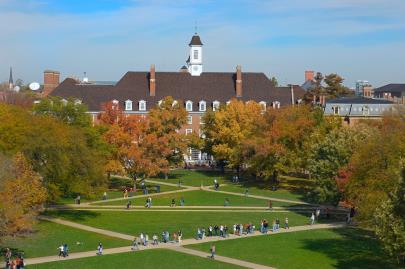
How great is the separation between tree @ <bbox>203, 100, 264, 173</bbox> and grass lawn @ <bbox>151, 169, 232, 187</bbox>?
2058 millimetres

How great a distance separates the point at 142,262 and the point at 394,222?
1412cm

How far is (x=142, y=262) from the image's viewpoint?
37438mm

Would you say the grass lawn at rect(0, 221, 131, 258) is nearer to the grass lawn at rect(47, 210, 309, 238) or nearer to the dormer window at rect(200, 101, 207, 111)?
the grass lawn at rect(47, 210, 309, 238)

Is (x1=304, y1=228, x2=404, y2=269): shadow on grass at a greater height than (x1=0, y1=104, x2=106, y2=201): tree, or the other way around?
(x1=0, y1=104, x2=106, y2=201): tree

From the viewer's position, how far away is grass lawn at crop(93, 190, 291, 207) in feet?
195

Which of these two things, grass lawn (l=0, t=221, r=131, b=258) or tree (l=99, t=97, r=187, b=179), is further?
tree (l=99, t=97, r=187, b=179)

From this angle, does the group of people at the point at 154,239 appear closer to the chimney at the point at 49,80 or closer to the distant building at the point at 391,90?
the chimney at the point at 49,80

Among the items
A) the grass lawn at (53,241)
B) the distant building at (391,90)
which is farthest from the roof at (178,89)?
the distant building at (391,90)

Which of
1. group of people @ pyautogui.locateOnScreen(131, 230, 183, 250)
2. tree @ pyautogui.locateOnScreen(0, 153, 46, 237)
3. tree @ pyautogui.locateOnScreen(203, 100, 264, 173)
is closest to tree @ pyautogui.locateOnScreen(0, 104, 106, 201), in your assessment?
tree @ pyautogui.locateOnScreen(0, 153, 46, 237)

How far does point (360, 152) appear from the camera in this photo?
156 feet

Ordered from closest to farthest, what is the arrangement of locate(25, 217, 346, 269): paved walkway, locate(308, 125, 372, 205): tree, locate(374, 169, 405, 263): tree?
locate(374, 169, 405, 263): tree
locate(25, 217, 346, 269): paved walkway
locate(308, 125, 372, 205): tree

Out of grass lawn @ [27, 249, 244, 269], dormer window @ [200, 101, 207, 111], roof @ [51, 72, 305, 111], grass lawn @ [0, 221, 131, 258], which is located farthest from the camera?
dormer window @ [200, 101, 207, 111]

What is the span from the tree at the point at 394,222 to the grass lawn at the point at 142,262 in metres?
8.37

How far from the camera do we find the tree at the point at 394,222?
3266 centimetres
